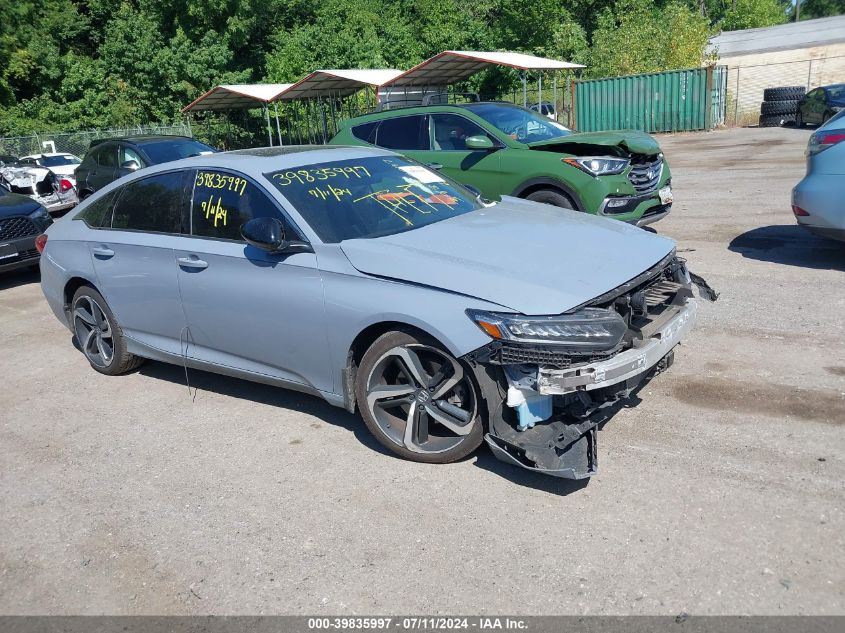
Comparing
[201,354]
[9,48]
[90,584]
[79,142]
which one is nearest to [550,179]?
[201,354]

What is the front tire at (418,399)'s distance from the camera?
13.1ft

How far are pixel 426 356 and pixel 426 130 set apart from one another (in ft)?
20.0

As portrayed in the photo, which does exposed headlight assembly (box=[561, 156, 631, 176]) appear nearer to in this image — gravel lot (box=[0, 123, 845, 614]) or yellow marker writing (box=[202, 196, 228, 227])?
gravel lot (box=[0, 123, 845, 614])

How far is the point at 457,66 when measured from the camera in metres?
21.9

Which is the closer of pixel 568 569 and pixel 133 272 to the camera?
pixel 568 569

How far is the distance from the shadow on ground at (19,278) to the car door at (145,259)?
→ 5063 mm

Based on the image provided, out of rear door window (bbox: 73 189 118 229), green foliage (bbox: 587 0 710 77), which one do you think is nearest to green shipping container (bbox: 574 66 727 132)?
green foliage (bbox: 587 0 710 77)

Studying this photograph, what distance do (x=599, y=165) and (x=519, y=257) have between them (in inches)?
175

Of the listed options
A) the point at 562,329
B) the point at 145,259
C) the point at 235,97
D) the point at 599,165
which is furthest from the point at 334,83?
the point at 562,329

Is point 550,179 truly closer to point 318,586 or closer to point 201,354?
point 201,354

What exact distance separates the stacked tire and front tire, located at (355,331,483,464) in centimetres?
2466

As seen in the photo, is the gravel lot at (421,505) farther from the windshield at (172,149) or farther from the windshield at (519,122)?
the windshield at (172,149)

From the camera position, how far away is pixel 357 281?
13.8ft

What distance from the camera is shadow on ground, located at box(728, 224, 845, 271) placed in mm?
7559
